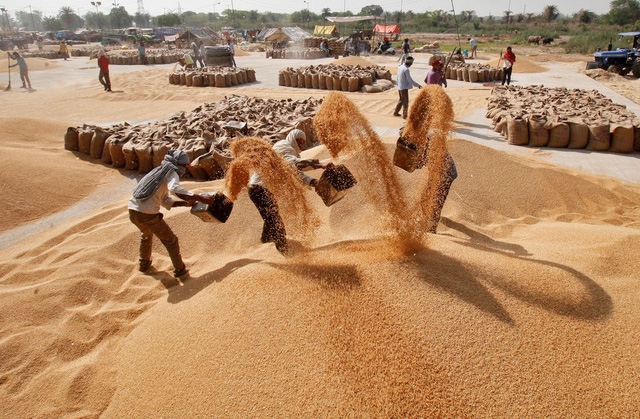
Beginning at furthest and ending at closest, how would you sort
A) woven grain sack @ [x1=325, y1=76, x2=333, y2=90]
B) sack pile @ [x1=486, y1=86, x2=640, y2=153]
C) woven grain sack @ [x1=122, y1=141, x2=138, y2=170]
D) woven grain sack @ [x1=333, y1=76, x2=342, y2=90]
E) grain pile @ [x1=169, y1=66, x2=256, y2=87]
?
grain pile @ [x1=169, y1=66, x2=256, y2=87], woven grain sack @ [x1=325, y1=76, x2=333, y2=90], woven grain sack @ [x1=333, y1=76, x2=342, y2=90], sack pile @ [x1=486, y1=86, x2=640, y2=153], woven grain sack @ [x1=122, y1=141, x2=138, y2=170]

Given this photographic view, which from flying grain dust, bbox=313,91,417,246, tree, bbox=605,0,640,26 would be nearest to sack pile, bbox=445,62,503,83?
flying grain dust, bbox=313,91,417,246

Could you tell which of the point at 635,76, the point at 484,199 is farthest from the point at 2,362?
the point at 635,76

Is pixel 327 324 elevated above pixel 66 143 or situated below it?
below

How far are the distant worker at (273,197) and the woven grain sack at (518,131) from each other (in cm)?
454

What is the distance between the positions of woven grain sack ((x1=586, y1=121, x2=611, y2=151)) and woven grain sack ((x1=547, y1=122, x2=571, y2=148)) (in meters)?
0.32

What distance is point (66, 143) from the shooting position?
6586 mm

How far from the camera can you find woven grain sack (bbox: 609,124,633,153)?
6095 mm

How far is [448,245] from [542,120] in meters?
4.76

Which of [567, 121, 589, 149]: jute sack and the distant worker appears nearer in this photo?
the distant worker

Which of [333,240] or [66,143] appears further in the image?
[66,143]

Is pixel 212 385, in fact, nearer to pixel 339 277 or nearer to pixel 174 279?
pixel 339 277

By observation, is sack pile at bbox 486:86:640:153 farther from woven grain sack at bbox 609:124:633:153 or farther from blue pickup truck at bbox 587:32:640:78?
blue pickup truck at bbox 587:32:640:78

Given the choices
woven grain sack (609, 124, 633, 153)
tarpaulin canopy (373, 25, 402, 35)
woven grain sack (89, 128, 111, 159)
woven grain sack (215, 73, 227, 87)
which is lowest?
woven grain sack (609, 124, 633, 153)

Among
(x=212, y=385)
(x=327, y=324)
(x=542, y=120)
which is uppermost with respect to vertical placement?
(x=542, y=120)
